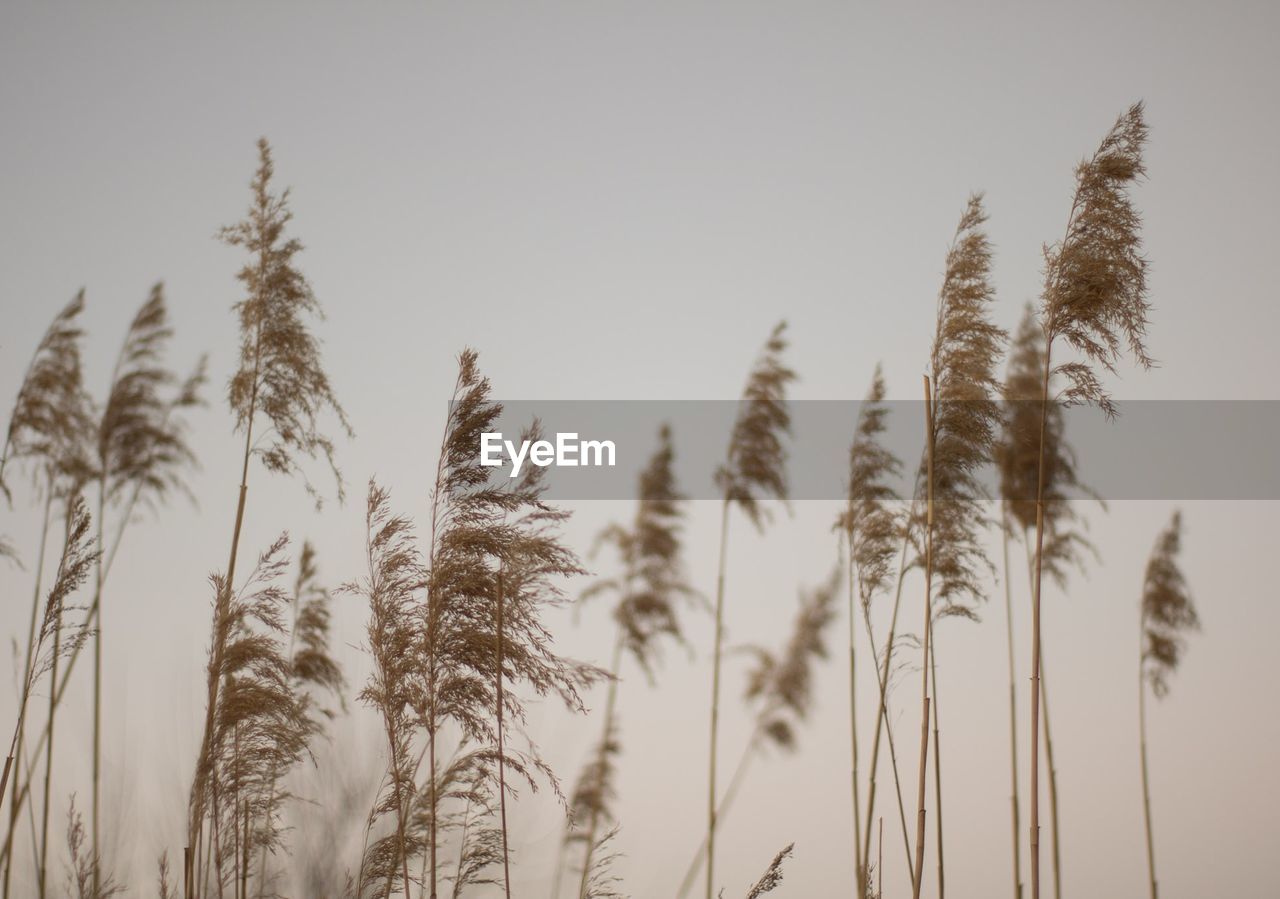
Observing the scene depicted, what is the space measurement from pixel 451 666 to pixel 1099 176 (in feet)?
18.4

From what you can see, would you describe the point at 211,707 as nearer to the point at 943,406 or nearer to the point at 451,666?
the point at 451,666

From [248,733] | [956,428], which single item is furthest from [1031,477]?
[248,733]

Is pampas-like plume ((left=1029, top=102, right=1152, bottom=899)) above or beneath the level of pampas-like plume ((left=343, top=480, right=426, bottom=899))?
above

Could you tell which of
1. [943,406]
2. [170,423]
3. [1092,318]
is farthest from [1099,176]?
[170,423]

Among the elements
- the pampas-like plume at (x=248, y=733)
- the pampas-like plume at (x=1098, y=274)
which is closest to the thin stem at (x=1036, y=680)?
the pampas-like plume at (x=1098, y=274)

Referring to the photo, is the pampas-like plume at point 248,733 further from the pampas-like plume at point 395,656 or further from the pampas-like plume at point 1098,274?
the pampas-like plume at point 1098,274

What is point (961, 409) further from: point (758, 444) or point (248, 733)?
point (248, 733)

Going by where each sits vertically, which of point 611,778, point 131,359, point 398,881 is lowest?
point 398,881

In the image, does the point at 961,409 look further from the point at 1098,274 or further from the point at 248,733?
the point at 248,733

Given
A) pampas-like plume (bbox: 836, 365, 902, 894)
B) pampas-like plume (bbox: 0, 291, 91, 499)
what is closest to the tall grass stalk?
pampas-like plume (bbox: 836, 365, 902, 894)

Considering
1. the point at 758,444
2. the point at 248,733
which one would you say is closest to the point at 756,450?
the point at 758,444

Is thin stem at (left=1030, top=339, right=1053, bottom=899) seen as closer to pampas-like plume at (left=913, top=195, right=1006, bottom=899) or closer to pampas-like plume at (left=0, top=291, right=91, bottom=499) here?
pampas-like plume at (left=913, top=195, right=1006, bottom=899)

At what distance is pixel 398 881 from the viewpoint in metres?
Answer: 8.13

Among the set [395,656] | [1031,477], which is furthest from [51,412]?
[1031,477]
